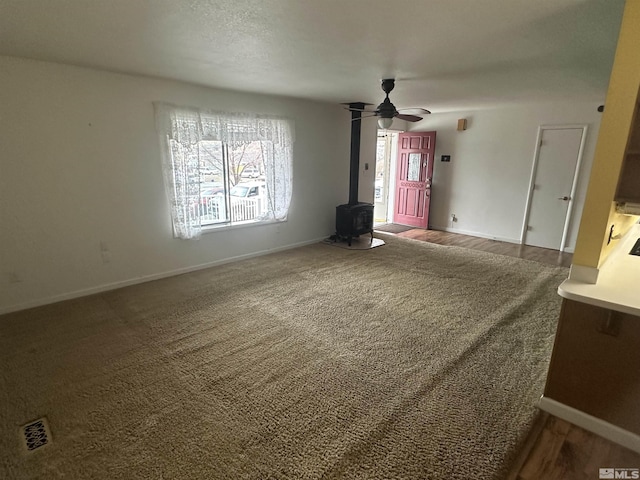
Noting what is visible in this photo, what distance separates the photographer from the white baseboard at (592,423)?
1.77 metres

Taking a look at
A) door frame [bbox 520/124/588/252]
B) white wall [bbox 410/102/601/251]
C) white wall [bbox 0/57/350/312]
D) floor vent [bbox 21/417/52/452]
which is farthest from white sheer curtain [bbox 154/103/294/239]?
door frame [bbox 520/124/588/252]

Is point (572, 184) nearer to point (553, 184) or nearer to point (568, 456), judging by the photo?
point (553, 184)

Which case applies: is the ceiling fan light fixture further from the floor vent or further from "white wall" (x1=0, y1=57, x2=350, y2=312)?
the floor vent

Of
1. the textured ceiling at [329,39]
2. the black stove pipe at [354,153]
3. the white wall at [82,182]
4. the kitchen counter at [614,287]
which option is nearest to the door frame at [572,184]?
the textured ceiling at [329,39]

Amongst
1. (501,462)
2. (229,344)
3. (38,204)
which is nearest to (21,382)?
(229,344)

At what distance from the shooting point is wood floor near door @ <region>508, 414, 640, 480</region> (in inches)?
63.9

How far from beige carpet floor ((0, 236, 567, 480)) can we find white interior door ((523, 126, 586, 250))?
214 centimetres

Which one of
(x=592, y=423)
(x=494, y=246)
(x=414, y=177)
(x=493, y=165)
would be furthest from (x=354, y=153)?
(x=592, y=423)

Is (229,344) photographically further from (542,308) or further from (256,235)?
(542,308)

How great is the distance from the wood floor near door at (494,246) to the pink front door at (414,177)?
1.41 ft

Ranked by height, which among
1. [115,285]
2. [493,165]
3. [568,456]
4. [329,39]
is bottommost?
[568,456]

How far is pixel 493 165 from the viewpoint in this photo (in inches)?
239

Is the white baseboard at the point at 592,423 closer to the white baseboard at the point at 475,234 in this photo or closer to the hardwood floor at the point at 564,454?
the hardwood floor at the point at 564,454

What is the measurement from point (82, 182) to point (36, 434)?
241cm
